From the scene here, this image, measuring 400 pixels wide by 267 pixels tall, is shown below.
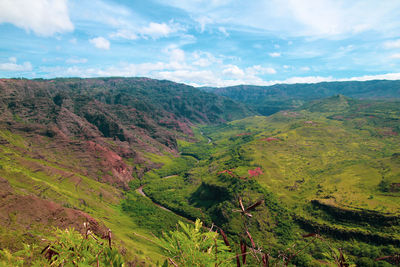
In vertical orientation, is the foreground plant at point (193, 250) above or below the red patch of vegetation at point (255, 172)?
above

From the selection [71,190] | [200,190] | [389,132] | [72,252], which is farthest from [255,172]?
[389,132]

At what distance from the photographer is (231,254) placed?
272 inches

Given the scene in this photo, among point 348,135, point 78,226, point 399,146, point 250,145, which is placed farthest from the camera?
point 348,135

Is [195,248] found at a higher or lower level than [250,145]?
higher

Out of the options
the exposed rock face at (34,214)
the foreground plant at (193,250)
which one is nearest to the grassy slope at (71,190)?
the exposed rock face at (34,214)

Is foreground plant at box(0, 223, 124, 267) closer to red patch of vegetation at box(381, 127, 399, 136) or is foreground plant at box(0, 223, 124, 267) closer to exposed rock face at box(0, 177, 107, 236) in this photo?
exposed rock face at box(0, 177, 107, 236)

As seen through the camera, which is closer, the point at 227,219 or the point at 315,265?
the point at 315,265

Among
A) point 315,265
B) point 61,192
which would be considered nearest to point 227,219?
point 315,265

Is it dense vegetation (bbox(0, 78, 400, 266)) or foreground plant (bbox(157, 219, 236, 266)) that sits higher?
foreground plant (bbox(157, 219, 236, 266))

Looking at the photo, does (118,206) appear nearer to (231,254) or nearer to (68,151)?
(68,151)

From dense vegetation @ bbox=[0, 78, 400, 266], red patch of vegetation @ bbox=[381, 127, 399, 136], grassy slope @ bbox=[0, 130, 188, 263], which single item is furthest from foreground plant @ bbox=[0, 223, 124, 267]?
red patch of vegetation @ bbox=[381, 127, 399, 136]

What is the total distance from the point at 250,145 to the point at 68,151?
443 ft

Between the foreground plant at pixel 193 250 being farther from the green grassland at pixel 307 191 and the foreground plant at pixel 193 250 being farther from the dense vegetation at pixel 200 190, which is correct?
the green grassland at pixel 307 191

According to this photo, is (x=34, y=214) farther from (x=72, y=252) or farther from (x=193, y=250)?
(x=193, y=250)
